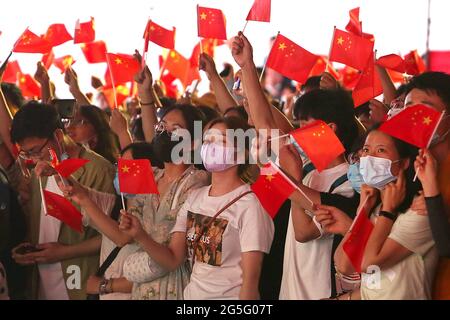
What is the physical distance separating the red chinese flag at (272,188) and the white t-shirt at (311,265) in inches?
6.2

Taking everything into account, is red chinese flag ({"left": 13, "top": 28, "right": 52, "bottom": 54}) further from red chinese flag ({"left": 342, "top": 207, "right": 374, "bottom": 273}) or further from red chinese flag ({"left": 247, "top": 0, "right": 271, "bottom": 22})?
red chinese flag ({"left": 342, "top": 207, "right": 374, "bottom": 273})

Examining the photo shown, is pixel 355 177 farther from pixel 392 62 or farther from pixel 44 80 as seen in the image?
pixel 44 80

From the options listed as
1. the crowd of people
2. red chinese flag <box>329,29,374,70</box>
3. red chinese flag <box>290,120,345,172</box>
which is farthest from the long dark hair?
red chinese flag <box>290,120,345,172</box>

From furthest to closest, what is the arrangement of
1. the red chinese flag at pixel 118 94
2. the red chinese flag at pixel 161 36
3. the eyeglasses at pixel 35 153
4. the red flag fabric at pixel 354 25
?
the red chinese flag at pixel 118 94
the red chinese flag at pixel 161 36
the red flag fabric at pixel 354 25
the eyeglasses at pixel 35 153

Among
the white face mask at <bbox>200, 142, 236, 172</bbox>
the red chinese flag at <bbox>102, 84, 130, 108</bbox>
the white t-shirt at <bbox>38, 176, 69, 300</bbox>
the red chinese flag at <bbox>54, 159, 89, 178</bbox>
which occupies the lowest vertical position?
the red chinese flag at <bbox>102, 84, 130, 108</bbox>

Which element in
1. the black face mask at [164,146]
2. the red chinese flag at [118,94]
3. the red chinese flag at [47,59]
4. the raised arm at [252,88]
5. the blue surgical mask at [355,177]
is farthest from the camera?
the red chinese flag at [118,94]

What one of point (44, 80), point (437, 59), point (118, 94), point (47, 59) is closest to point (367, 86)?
point (44, 80)

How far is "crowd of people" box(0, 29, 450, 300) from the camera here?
379cm

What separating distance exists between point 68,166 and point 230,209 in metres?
0.89

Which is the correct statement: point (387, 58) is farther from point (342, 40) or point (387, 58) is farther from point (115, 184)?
point (115, 184)

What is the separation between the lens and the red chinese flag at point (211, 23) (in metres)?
6.26

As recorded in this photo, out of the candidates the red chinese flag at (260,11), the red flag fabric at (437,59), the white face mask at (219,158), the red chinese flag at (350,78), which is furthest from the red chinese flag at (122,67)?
the red flag fabric at (437,59)

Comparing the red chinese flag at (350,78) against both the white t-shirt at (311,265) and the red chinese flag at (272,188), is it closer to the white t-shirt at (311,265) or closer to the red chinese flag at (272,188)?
the white t-shirt at (311,265)
